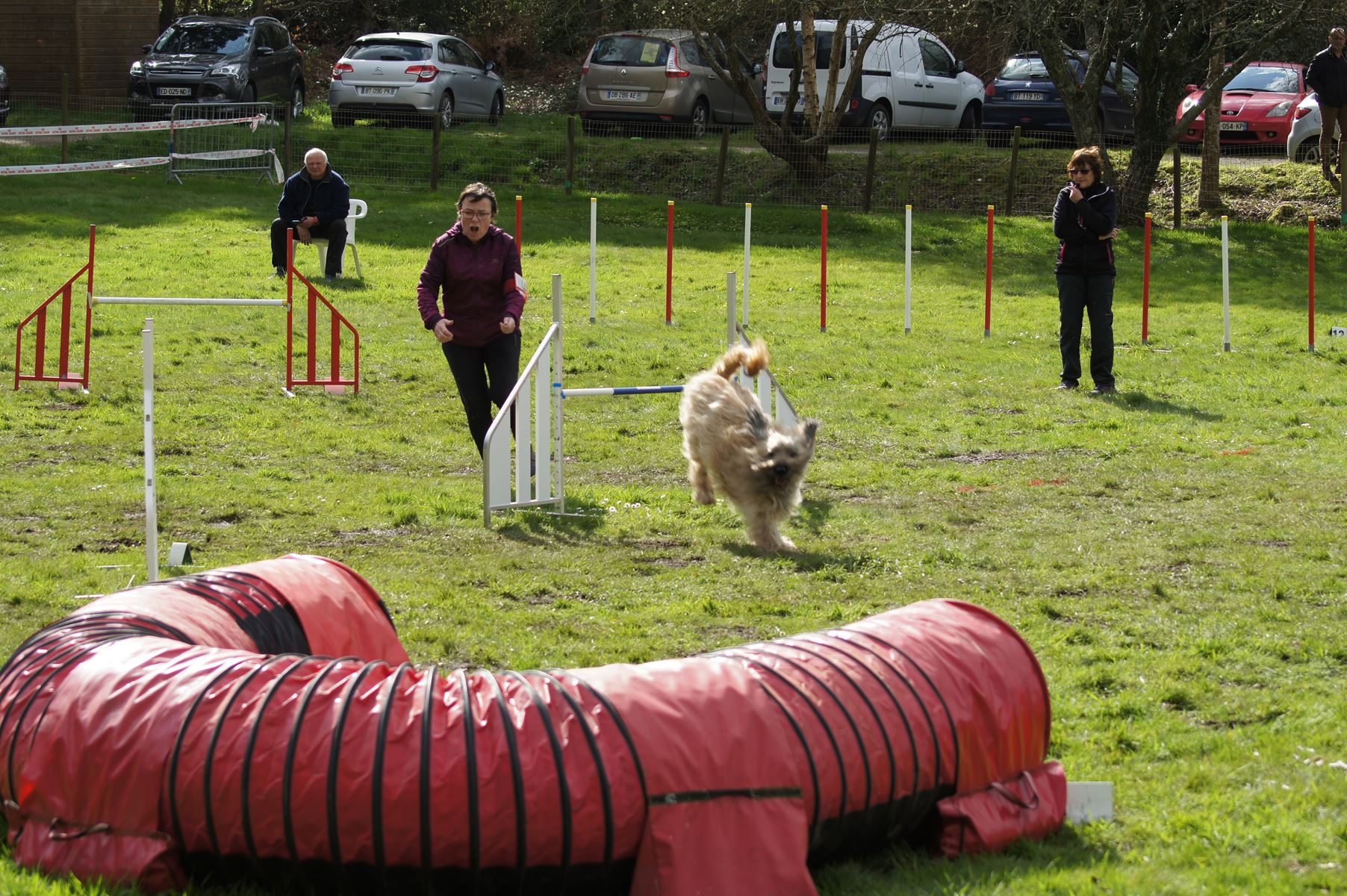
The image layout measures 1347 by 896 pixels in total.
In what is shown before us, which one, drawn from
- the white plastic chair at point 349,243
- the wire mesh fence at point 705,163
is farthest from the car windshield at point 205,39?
the white plastic chair at point 349,243

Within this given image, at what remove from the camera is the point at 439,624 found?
6.11 m

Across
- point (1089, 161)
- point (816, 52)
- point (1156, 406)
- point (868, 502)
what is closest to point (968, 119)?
point (816, 52)

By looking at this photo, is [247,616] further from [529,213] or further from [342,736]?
[529,213]

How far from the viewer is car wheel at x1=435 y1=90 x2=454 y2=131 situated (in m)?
24.0

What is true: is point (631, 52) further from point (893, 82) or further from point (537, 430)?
point (537, 430)

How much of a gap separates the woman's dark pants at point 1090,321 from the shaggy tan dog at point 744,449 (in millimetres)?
4197

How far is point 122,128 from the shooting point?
21.4 meters

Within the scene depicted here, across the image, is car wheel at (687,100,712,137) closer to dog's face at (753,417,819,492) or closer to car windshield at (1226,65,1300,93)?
car windshield at (1226,65,1300,93)

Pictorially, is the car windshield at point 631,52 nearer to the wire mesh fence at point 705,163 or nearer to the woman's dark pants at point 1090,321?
the wire mesh fence at point 705,163

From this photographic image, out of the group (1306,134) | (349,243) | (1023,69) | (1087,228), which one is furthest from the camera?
(1023,69)

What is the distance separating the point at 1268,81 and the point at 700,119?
9406mm

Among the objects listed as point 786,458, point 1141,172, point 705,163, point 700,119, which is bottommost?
point 786,458

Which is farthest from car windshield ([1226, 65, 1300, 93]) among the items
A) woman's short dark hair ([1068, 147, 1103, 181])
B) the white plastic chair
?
the white plastic chair

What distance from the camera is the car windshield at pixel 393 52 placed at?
2359cm
